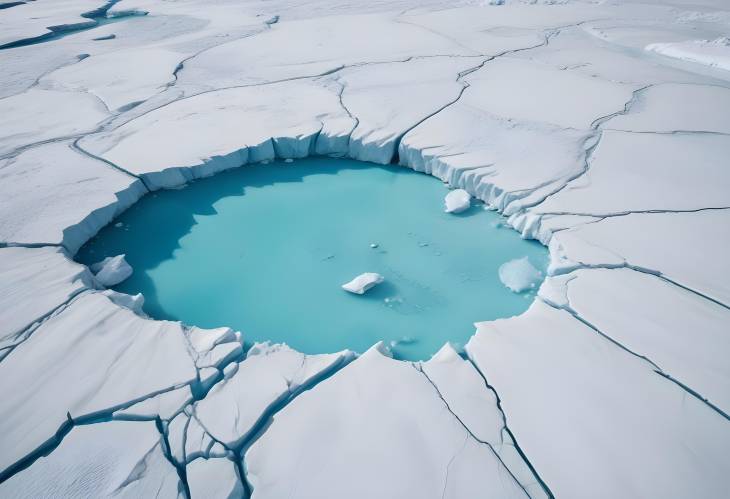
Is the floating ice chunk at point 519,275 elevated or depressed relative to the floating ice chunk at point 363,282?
depressed

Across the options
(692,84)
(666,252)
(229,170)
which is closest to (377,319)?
(666,252)

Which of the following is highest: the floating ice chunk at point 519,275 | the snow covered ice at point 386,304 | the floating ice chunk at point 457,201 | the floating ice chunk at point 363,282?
the snow covered ice at point 386,304

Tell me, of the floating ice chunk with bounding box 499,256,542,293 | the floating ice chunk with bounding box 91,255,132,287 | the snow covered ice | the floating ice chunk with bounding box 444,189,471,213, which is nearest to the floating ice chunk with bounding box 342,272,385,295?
the snow covered ice

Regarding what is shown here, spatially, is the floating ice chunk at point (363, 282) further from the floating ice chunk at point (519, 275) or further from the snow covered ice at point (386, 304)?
the floating ice chunk at point (519, 275)

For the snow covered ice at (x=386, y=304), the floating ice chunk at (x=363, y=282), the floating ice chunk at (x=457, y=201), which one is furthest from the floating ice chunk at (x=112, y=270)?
the floating ice chunk at (x=457, y=201)

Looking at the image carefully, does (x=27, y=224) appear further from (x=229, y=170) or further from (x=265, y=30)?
(x=265, y=30)

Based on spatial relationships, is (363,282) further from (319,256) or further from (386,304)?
(319,256)

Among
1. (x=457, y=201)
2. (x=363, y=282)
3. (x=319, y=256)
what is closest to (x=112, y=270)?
(x=319, y=256)

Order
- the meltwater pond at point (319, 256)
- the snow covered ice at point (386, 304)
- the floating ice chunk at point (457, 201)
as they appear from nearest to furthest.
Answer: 1. the snow covered ice at point (386, 304)
2. the meltwater pond at point (319, 256)
3. the floating ice chunk at point (457, 201)
